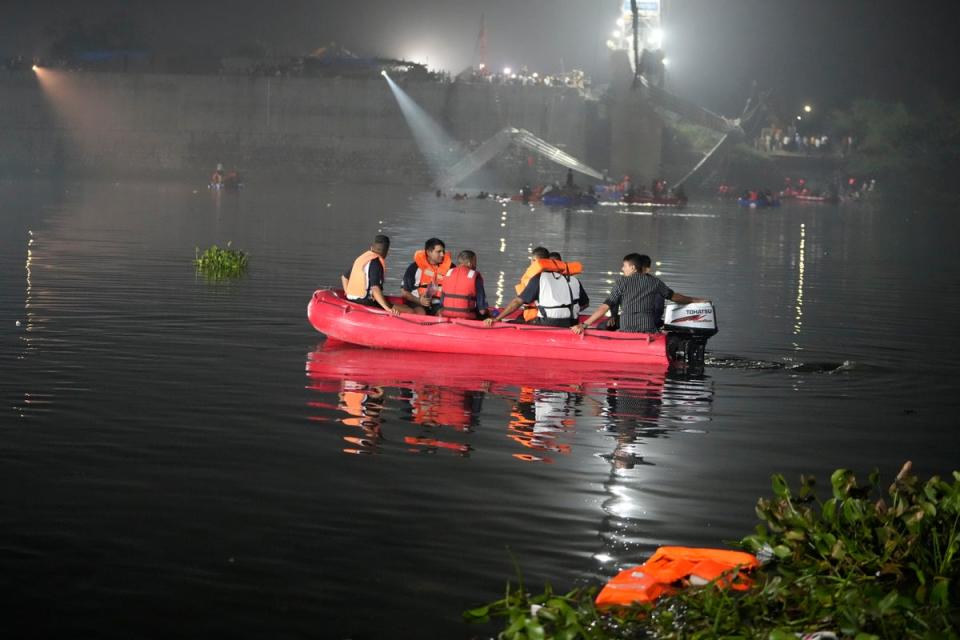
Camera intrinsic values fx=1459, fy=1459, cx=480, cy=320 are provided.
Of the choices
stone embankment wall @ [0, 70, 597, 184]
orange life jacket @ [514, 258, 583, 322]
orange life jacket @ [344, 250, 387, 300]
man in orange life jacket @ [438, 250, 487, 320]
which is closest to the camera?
orange life jacket @ [514, 258, 583, 322]

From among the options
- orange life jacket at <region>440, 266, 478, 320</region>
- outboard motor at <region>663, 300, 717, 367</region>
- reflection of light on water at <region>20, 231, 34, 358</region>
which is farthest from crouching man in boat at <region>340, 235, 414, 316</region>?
reflection of light on water at <region>20, 231, 34, 358</region>

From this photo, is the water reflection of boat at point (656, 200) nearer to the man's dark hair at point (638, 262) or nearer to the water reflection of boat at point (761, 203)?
the water reflection of boat at point (761, 203)

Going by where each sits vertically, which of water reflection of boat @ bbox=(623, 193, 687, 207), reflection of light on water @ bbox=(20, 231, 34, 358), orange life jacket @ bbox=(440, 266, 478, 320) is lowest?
reflection of light on water @ bbox=(20, 231, 34, 358)

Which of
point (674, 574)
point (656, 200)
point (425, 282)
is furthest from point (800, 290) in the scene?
point (656, 200)

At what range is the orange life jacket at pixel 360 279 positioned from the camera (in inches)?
647

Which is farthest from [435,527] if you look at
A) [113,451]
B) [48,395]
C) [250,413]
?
[48,395]

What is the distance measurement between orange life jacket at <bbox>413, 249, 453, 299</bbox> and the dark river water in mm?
1352

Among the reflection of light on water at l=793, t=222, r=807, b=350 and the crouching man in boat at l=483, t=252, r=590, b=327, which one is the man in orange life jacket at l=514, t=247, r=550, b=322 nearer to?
the crouching man in boat at l=483, t=252, r=590, b=327

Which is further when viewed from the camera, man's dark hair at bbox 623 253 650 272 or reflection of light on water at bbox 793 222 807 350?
reflection of light on water at bbox 793 222 807 350

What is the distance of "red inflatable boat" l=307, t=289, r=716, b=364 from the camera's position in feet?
49.6

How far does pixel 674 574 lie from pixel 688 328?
26.5ft

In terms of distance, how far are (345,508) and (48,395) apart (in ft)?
14.5

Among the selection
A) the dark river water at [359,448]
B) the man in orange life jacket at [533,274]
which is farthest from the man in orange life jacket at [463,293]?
the dark river water at [359,448]

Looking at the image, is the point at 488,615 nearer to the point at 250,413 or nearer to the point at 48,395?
the point at 250,413
